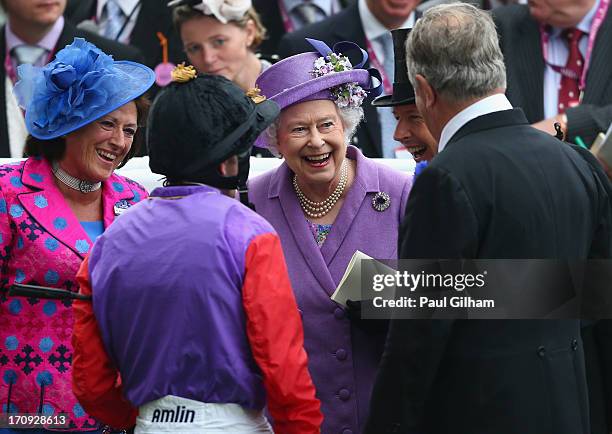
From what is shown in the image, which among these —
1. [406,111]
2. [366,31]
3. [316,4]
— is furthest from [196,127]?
[316,4]

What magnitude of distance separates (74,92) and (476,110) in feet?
4.87

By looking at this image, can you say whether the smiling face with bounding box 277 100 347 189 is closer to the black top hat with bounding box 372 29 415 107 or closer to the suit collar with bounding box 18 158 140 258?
the black top hat with bounding box 372 29 415 107

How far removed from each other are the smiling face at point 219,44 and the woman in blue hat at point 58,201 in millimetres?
2319

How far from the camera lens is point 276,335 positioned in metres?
3.29

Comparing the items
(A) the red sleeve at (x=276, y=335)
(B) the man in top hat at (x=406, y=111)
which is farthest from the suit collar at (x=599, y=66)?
(A) the red sleeve at (x=276, y=335)

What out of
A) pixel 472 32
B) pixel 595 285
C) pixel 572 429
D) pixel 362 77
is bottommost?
pixel 572 429

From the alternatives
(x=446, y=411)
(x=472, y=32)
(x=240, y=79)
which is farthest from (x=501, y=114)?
(x=240, y=79)

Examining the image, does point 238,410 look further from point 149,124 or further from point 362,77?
point 362,77

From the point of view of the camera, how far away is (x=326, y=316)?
4.05 metres

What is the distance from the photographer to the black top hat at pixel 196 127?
3355 millimetres

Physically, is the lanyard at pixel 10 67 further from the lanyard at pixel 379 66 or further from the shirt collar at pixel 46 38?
the lanyard at pixel 379 66

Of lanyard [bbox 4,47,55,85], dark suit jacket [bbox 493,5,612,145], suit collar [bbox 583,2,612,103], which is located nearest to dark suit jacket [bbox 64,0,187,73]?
lanyard [bbox 4,47,55,85]

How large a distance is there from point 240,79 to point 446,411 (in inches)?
140

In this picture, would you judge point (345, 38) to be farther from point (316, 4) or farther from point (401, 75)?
point (401, 75)
